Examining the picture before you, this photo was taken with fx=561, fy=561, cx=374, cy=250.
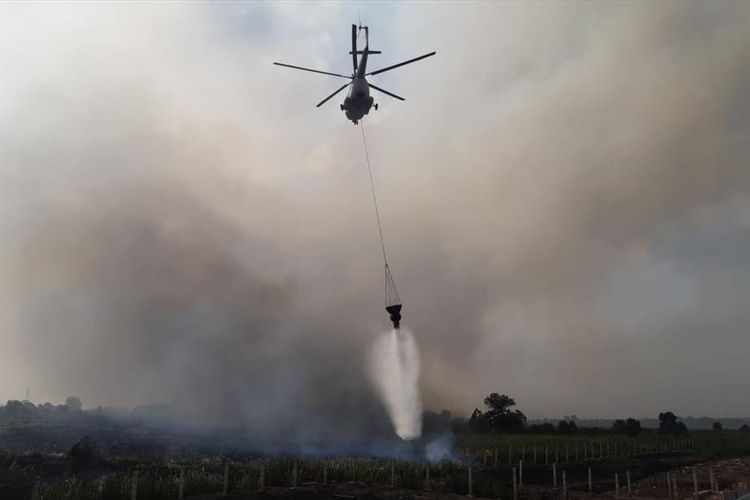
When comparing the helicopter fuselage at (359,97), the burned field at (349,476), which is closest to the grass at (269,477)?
the burned field at (349,476)

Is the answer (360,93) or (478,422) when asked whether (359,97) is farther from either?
(478,422)

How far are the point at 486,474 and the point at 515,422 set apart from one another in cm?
8312

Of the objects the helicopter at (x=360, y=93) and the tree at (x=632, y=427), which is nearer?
the helicopter at (x=360, y=93)

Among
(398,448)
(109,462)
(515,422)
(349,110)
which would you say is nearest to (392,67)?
(349,110)

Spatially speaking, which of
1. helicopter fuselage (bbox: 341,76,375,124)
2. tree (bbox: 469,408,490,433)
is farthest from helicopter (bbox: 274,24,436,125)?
tree (bbox: 469,408,490,433)

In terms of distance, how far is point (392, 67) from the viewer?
38906 millimetres

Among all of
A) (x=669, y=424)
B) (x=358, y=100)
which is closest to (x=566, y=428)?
(x=669, y=424)

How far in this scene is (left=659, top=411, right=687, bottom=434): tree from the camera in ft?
424

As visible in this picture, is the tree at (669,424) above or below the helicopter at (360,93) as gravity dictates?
below

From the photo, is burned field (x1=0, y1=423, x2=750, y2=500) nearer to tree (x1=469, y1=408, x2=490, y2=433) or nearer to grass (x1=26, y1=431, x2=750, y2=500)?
grass (x1=26, y1=431, x2=750, y2=500)

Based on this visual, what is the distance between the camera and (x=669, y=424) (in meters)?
131

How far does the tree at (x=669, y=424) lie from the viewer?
424 feet

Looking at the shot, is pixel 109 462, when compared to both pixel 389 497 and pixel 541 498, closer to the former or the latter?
pixel 389 497

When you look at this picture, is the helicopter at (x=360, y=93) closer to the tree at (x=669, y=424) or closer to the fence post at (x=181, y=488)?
the fence post at (x=181, y=488)
